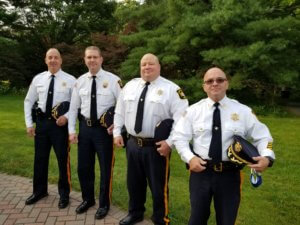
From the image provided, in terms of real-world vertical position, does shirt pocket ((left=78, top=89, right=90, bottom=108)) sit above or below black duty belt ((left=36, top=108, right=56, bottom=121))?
above

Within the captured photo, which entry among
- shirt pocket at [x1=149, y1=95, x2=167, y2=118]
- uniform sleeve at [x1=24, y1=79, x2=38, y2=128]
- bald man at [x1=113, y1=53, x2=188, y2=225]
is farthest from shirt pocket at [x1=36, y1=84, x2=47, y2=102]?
shirt pocket at [x1=149, y1=95, x2=167, y2=118]

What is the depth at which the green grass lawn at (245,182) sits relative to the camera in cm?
454

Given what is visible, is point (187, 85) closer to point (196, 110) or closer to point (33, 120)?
point (33, 120)

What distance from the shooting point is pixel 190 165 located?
9.89ft

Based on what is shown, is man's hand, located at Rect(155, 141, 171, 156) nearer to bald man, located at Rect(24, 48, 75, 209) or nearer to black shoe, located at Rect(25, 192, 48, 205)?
bald man, located at Rect(24, 48, 75, 209)

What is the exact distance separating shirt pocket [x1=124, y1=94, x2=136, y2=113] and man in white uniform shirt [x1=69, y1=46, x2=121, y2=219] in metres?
0.42

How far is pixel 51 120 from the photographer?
4.54 metres

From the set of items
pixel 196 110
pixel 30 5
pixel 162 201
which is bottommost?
pixel 162 201

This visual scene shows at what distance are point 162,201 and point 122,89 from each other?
A: 1360mm

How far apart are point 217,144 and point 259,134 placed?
1.24ft

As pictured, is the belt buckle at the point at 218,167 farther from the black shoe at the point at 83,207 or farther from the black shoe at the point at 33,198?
the black shoe at the point at 33,198

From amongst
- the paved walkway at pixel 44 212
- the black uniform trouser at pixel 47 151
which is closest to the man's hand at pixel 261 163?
the paved walkway at pixel 44 212

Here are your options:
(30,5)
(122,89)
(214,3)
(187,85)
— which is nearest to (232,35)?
(214,3)

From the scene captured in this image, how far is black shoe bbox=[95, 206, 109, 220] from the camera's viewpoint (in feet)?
14.2
